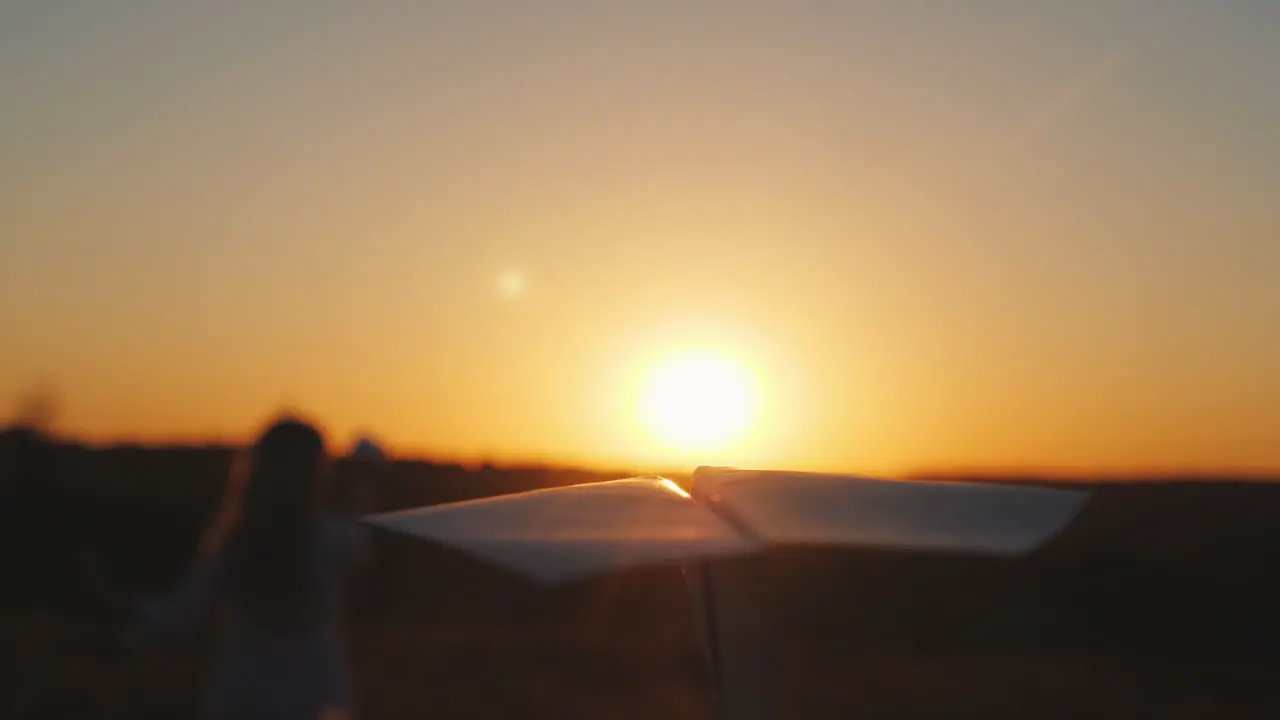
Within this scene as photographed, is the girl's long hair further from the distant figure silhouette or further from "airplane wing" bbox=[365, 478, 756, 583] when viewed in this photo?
"airplane wing" bbox=[365, 478, 756, 583]

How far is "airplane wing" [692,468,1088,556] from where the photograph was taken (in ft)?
11.9

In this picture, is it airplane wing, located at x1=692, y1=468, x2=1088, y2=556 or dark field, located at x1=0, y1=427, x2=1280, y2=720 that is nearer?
airplane wing, located at x1=692, y1=468, x2=1088, y2=556

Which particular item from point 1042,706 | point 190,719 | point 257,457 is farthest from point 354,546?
point 1042,706

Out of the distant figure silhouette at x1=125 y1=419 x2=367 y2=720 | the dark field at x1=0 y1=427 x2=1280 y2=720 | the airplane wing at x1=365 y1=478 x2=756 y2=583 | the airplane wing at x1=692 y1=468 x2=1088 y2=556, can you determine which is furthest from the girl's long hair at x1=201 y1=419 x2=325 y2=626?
the dark field at x1=0 y1=427 x2=1280 y2=720

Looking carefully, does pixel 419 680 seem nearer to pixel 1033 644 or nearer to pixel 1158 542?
pixel 1033 644

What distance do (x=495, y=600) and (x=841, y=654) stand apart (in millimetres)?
5915

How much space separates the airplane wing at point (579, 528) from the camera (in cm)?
308

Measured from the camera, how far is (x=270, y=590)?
14.3 feet

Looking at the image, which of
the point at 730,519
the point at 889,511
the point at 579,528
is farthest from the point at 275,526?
the point at 889,511

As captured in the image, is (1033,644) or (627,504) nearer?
(627,504)

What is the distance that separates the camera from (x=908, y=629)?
65.3ft

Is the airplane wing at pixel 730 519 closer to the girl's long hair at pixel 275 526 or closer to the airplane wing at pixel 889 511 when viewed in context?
the airplane wing at pixel 889 511

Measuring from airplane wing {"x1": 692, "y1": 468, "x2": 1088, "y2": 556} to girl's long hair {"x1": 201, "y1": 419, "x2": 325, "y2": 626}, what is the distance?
1315 millimetres

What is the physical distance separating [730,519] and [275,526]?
5.02 ft
